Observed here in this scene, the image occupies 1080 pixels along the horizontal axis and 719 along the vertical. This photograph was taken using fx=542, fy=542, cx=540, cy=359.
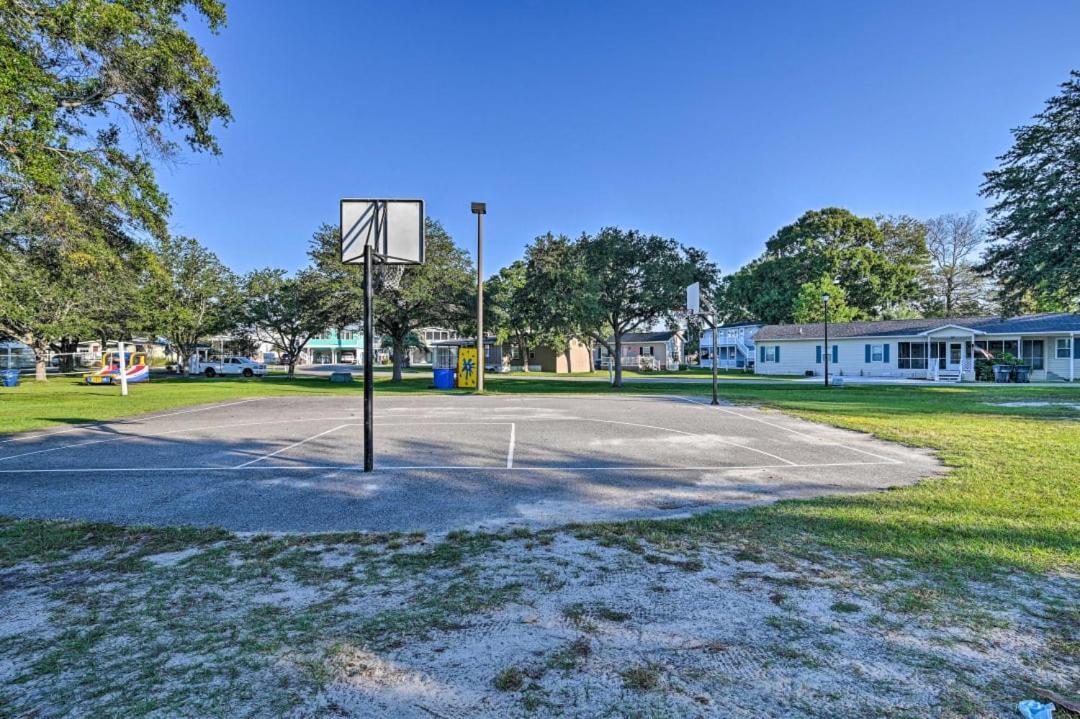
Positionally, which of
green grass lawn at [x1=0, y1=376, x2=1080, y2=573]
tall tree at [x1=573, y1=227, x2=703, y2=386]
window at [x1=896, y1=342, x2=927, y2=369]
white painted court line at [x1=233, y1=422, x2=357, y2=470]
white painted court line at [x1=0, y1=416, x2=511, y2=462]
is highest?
tall tree at [x1=573, y1=227, x2=703, y2=386]

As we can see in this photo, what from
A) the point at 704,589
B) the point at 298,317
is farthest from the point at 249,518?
the point at 298,317

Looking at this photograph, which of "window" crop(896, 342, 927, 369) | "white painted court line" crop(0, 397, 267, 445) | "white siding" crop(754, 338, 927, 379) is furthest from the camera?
"white siding" crop(754, 338, 927, 379)

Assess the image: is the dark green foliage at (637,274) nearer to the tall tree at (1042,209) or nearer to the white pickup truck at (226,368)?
the tall tree at (1042,209)

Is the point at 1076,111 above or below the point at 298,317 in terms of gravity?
above

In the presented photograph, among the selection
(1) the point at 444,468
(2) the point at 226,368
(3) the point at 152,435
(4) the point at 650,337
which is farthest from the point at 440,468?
(4) the point at 650,337

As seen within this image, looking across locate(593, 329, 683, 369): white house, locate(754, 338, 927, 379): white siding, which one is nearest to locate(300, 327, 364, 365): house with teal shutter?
locate(593, 329, 683, 369): white house

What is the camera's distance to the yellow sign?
27.7 metres

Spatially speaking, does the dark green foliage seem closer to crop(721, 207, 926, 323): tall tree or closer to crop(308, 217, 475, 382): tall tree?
crop(308, 217, 475, 382): tall tree

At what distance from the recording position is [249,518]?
5.23 m

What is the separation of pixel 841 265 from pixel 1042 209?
126ft

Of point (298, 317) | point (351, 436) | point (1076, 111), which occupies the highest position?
point (1076, 111)

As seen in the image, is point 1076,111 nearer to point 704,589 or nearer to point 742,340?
point 704,589

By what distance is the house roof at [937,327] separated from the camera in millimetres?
→ 30484

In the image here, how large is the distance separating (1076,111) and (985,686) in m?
20.9
